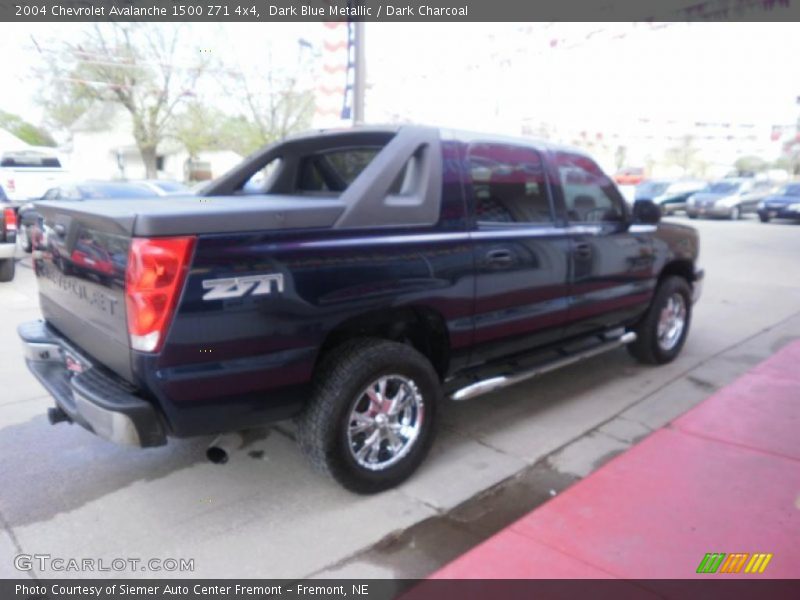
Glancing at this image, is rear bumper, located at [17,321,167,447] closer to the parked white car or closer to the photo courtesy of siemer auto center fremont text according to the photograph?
the photo courtesy of siemer auto center fremont text

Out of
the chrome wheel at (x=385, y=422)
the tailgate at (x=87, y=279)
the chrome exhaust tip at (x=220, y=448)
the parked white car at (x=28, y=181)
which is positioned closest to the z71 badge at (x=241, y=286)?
the tailgate at (x=87, y=279)

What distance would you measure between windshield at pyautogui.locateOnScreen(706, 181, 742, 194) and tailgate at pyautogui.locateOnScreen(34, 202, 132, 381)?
2572 centimetres

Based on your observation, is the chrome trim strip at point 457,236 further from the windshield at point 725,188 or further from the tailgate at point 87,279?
the windshield at point 725,188

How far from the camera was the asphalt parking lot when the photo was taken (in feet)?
9.25

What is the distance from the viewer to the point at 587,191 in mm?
4562

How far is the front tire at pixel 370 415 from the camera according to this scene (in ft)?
9.87

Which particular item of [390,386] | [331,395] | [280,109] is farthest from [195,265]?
[280,109]

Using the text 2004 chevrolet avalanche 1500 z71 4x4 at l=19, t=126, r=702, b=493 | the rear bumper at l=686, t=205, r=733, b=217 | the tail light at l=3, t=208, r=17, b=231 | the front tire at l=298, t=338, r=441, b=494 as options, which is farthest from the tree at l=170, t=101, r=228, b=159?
the front tire at l=298, t=338, r=441, b=494

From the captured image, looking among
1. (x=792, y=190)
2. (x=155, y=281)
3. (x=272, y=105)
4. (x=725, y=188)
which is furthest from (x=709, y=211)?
(x=155, y=281)

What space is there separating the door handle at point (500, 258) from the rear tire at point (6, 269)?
26.0 feet

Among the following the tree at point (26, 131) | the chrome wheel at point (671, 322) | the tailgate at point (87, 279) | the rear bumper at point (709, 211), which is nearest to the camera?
the tailgate at point (87, 279)

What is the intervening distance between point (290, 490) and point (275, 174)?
7.35 ft

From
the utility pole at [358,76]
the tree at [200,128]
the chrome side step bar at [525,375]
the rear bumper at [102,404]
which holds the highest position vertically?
the tree at [200,128]
